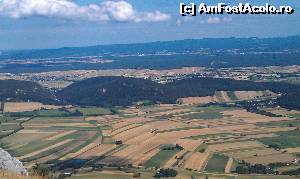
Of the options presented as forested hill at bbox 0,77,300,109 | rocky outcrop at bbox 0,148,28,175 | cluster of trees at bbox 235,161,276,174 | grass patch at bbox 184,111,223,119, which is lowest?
grass patch at bbox 184,111,223,119

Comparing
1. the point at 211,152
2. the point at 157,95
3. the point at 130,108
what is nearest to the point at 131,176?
the point at 211,152

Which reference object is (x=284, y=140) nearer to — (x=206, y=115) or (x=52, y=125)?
(x=206, y=115)

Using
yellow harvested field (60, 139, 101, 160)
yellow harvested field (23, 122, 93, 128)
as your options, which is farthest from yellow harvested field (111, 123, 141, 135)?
yellow harvested field (60, 139, 101, 160)

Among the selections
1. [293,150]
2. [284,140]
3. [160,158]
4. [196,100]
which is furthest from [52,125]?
[196,100]

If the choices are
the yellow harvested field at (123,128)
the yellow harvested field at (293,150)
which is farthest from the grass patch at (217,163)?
the yellow harvested field at (123,128)

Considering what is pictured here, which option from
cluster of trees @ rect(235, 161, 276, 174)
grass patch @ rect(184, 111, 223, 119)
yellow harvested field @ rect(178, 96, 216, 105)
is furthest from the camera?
yellow harvested field @ rect(178, 96, 216, 105)

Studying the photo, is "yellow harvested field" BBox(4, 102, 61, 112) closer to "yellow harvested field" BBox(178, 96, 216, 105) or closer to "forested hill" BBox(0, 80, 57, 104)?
"forested hill" BBox(0, 80, 57, 104)

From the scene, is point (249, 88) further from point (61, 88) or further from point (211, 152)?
point (211, 152)

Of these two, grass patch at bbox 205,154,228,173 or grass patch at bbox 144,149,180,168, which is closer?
grass patch at bbox 205,154,228,173
